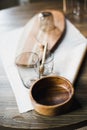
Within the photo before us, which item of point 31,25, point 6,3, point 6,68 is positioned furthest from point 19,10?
point 6,3

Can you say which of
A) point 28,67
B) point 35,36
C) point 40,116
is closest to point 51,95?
point 40,116

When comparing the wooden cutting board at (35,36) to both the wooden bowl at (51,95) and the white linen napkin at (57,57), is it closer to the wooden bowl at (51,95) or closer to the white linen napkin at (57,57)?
the white linen napkin at (57,57)

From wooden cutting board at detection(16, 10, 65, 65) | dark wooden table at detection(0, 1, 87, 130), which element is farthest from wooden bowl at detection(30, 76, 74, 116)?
wooden cutting board at detection(16, 10, 65, 65)

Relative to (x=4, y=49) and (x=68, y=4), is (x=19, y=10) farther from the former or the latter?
(x=4, y=49)

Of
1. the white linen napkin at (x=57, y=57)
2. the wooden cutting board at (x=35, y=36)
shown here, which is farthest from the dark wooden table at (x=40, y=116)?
the wooden cutting board at (x=35, y=36)

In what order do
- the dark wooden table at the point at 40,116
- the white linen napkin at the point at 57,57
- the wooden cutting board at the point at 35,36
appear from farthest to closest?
the wooden cutting board at the point at 35,36 → the white linen napkin at the point at 57,57 → the dark wooden table at the point at 40,116

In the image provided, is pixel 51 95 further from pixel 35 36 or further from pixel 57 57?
pixel 35 36
